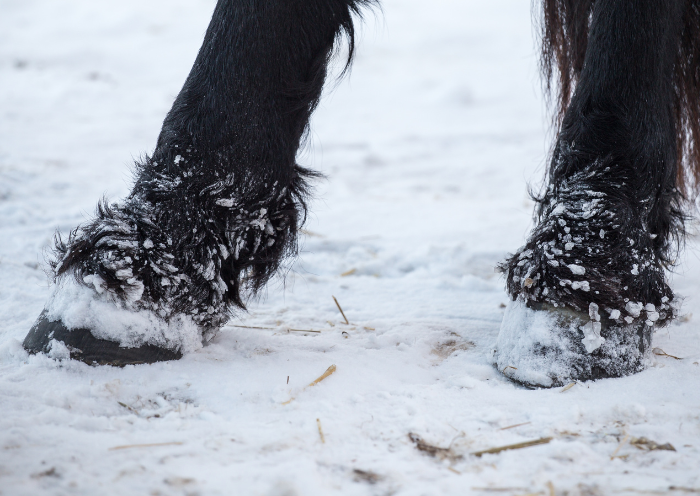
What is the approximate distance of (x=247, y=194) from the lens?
1.14 metres

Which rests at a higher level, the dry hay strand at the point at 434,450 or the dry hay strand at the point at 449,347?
the dry hay strand at the point at 449,347

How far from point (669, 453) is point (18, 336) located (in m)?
1.17

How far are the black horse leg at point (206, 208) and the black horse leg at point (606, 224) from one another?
488 mm

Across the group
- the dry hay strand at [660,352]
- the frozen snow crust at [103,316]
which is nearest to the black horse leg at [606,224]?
the dry hay strand at [660,352]

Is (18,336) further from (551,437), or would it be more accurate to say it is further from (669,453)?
(669,453)

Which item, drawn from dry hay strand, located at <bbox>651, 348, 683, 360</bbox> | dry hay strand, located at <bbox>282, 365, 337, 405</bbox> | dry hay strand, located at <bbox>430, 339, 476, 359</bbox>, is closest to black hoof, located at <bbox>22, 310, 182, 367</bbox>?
dry hay strand, located at <bbox>282, 365, 337, 405</bbox>

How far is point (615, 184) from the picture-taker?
1139 millimetres

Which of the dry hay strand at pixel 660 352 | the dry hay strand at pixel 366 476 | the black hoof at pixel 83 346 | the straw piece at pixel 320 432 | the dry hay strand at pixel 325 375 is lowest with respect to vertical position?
the dry hay strand at pixel 660 352

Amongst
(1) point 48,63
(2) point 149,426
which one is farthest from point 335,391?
(1) point 48,63

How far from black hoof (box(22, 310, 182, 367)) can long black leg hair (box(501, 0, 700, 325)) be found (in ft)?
2.29

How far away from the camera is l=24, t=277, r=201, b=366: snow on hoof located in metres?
1.05

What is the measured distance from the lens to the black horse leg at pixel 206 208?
1.06 metres

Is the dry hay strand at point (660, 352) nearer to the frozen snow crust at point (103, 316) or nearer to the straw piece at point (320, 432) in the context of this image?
the straw piece at point (320, 432)

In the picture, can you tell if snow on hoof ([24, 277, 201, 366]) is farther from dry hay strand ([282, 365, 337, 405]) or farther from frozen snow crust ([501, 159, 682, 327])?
frozen snow crust ([501, 159, 682, 327])
